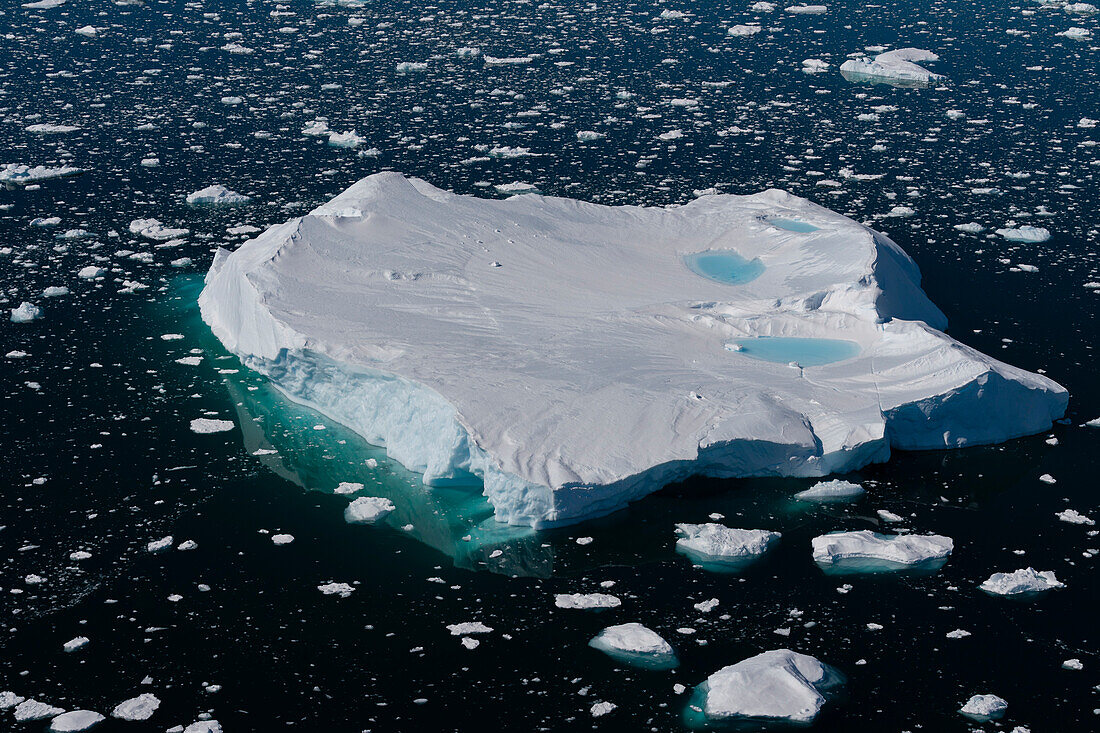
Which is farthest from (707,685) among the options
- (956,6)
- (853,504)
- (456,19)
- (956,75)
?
(956,6)

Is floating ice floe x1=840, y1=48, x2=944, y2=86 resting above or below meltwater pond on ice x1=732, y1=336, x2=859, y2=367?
below

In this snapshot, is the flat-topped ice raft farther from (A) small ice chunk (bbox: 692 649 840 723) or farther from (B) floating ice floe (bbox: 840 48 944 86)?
(B) floating ice floe (bbox: 840 48 944 86)

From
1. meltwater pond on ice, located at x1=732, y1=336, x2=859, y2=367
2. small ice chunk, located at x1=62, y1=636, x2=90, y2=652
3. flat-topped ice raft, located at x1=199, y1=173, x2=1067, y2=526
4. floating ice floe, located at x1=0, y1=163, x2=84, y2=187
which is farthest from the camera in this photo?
floating ice floe, located at x1=0, y1=163, x2=84, y2=187

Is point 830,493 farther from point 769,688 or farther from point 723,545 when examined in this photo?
point 769,688

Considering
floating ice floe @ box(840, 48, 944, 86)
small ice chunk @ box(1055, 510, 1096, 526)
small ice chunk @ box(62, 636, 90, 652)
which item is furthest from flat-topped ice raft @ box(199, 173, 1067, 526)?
floating ice floe @ box(840, 48, 944, 86)

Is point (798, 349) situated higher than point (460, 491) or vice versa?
point (798, 349)

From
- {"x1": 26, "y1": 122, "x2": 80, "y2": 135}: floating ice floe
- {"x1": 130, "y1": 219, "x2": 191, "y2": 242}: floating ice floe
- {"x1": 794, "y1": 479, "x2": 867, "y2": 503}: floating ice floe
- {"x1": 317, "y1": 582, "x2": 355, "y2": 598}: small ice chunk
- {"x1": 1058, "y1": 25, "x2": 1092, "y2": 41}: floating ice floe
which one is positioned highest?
{"x1": 1058, "y1": 25, "x2": 1092, "y2": 41}: floating ice floe

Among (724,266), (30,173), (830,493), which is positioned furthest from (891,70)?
(30,173)

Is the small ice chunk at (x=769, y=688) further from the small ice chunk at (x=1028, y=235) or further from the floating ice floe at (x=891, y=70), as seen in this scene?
the floating ice floe at (x=891, y=70)
